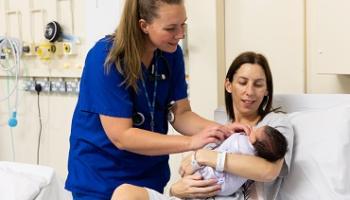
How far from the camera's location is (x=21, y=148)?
339 centimetres

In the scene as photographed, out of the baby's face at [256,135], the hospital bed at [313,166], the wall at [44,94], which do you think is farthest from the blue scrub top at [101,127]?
the wall at [44,94]

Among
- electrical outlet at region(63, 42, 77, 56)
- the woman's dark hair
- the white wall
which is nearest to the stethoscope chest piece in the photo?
the woman's dark hair

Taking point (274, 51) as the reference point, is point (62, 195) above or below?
below

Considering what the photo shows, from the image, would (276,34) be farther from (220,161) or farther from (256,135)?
(220,161)

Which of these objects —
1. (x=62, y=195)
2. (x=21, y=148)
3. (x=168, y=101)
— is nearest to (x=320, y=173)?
(x=168, y=101)

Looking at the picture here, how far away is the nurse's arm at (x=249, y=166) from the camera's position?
1516 mm

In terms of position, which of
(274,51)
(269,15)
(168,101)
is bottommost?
(168,101)

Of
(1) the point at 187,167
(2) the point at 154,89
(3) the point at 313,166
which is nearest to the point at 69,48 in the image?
(2) the point at 154,89

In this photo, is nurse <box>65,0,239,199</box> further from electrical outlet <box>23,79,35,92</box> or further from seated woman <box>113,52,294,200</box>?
electrical outlet <box>23,79,35,92</box>

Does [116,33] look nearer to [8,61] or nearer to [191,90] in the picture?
[191,90]

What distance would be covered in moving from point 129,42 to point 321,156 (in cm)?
85

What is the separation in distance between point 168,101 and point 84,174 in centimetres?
43

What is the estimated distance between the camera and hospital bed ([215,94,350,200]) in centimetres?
165

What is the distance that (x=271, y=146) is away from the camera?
1.53 metres
